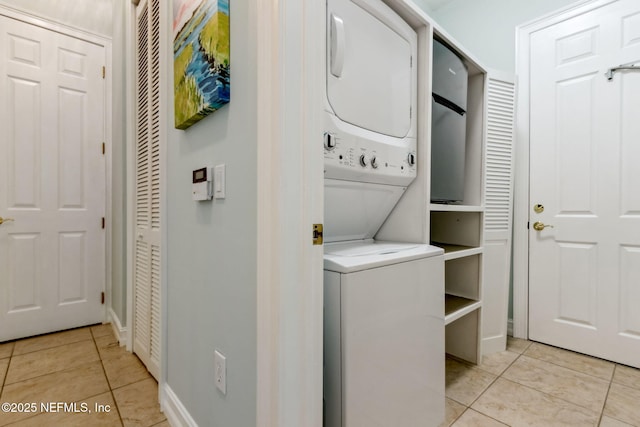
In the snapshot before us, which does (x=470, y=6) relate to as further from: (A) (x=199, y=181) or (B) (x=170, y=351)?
(B) (x=170, y=351)

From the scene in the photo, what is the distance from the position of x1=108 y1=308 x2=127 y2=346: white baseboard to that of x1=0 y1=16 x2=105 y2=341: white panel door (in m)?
0.14

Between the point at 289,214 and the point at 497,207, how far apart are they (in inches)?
74.3

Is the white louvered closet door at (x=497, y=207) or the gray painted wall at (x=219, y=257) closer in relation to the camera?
the gray painted wall at (x=219, y=257)

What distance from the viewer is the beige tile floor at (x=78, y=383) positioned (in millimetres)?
1406

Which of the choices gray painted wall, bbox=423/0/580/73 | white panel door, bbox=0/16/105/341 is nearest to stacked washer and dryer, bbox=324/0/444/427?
gray painted wall, bbox=423/0/580/73

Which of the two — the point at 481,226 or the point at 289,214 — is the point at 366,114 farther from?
the point at 481,226

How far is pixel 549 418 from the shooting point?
145 cm

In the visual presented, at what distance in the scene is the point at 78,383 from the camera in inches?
66.1

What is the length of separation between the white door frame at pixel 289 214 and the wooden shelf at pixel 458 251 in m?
1.04

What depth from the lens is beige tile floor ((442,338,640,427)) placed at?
4.74 ft

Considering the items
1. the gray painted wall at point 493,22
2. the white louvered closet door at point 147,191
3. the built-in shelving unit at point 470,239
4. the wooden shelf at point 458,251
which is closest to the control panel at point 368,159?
the wooden shelf at point 458,251

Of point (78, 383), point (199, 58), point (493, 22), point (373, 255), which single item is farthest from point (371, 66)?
point (78, 383)

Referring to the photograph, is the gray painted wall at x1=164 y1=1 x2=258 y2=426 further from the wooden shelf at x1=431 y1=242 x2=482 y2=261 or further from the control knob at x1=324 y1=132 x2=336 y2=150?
the wooden shelf at x1=431 y1=242 x2=482 y2=261

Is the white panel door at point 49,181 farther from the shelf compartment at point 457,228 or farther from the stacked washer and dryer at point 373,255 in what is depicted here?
the shelf compartment at point 457,228
